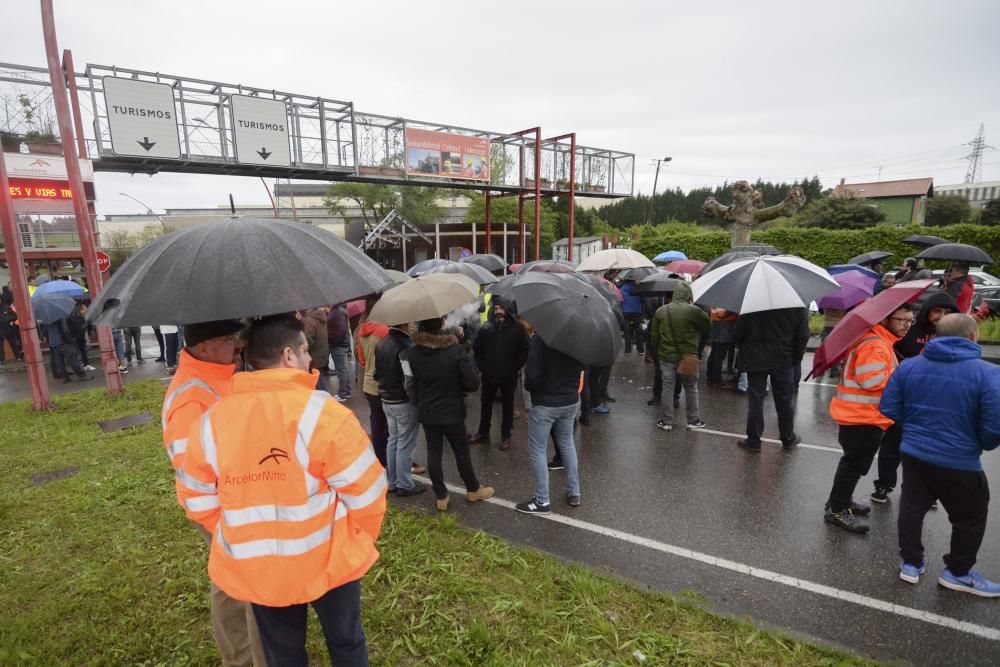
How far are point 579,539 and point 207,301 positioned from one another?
3347mm

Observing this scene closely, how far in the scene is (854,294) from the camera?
7352 mm

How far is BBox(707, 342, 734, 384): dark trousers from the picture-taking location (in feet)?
27.3

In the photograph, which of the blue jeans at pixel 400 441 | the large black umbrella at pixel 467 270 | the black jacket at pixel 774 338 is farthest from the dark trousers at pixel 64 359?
the black jacket at pixel 774 338

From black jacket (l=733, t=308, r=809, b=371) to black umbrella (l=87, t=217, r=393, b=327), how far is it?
4.77 meters

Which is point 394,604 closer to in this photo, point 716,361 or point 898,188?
point 716,361

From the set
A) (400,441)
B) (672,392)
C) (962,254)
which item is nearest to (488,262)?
(672,392)

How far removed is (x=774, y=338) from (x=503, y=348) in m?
2.95

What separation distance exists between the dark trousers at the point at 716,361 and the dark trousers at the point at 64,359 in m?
11.9

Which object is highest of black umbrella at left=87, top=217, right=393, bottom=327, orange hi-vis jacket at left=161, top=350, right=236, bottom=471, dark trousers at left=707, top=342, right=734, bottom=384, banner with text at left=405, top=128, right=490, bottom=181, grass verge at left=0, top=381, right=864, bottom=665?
banner with text at left=405, top=128, right=490, bottom=181

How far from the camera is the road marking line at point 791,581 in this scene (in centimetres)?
300

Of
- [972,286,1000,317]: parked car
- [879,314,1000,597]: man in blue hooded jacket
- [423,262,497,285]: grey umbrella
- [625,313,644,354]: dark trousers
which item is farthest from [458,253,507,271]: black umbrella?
[972,286,1000,317]: parked car

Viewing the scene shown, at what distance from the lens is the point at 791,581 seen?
11.4 feet

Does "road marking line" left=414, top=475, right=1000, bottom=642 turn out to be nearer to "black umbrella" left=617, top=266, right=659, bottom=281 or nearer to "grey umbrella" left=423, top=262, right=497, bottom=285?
"grey umbrella" left=423, top=262, right=497, bottom=285

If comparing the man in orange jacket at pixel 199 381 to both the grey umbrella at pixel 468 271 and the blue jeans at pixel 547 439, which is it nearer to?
the blue jeans at pixel 547 439
